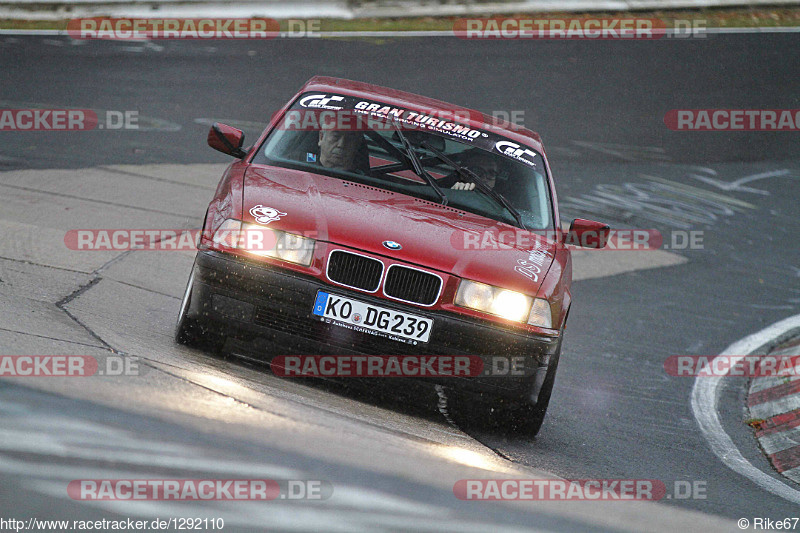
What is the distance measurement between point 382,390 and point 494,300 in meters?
0.74

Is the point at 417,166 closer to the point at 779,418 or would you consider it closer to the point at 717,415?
the point at 717,415

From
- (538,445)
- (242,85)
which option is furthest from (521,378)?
(242,85)

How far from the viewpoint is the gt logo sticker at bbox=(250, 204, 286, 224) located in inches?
196

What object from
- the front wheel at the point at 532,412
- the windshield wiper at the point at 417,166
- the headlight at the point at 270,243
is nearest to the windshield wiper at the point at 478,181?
the windshield wiper at the point at 417,166

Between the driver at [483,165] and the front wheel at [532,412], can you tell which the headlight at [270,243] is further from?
the driver at [483,165]

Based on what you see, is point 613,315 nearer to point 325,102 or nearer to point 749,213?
point 325,102

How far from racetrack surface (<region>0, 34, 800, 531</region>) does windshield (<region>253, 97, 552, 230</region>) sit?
1225 mm

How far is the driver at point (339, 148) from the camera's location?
590cm

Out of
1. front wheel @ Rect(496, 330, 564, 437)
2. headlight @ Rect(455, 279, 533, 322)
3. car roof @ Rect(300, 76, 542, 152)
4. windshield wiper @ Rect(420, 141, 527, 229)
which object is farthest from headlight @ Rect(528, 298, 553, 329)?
car roof @ Rect(300, 76, 542, 152)

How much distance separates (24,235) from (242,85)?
22.9 ft

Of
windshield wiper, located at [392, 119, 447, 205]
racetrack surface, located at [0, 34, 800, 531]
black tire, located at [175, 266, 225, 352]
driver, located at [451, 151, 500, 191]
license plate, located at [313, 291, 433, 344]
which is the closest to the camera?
racetrack surface, located at [0, 34, 800, 531]

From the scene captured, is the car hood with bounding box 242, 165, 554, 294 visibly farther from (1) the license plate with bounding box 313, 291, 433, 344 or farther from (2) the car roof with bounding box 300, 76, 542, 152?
(2) the car roof with bounding box 300, 76, 542, 152

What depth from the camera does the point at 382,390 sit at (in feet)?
16.8

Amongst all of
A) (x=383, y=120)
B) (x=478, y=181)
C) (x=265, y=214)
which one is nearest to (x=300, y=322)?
(x=265, y=214)
